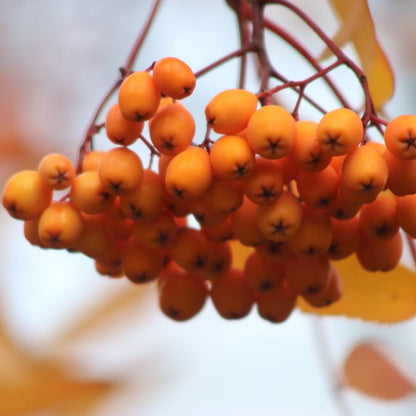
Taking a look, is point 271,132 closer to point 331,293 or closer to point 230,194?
point 230,194

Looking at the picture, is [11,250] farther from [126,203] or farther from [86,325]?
[126,203]

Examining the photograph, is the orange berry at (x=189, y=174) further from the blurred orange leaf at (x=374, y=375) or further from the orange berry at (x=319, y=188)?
the blurred orange leaf at (x=374, y=375)

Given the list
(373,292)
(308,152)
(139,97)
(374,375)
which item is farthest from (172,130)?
(374,375)

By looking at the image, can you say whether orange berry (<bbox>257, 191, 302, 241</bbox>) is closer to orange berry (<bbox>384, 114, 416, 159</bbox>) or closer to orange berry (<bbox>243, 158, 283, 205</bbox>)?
orange berry (<bbox>243, 158, 283, 205</bbox>)

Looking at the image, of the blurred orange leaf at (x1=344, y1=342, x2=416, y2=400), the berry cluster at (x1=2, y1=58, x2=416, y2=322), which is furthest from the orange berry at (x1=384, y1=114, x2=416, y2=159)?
the blurred orange leaf at (x1=344, y1=342, x2=416, y2=400)

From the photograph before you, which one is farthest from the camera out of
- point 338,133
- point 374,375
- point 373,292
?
point 374,375

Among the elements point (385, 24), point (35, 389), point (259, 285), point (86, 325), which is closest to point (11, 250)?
point (86, 325)
